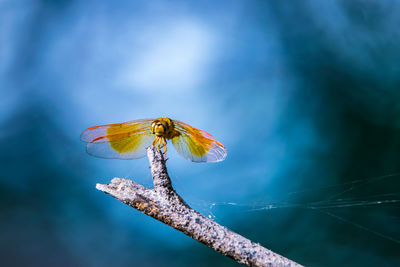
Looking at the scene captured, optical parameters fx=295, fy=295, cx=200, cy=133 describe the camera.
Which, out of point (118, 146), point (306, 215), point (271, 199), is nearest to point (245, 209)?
point (271, 199)

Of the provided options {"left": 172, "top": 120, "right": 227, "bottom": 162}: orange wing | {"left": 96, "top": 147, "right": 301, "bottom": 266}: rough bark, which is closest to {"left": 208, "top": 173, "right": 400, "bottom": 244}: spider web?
{"left": 172, "top": 120, "right": 227, "bottom": 162}: orange wing

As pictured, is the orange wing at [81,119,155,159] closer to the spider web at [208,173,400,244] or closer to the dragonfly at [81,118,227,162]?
the dragonfly at [81,118,227,162]

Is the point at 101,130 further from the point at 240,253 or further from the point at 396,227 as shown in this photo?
the point at 396,227

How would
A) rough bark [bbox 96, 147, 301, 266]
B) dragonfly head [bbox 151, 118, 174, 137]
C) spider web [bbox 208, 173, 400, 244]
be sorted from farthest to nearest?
1. spider web [bbox 208, 173, 400, 244]
2. dragonfly head [bbox 151, 118, 174, 137]
3. rough bark [bbox 96, 147, 301, 266]

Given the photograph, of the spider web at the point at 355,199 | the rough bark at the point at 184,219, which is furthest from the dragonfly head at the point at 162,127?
the spider web at the point at 355,199

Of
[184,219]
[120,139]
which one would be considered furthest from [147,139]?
[184,219]
